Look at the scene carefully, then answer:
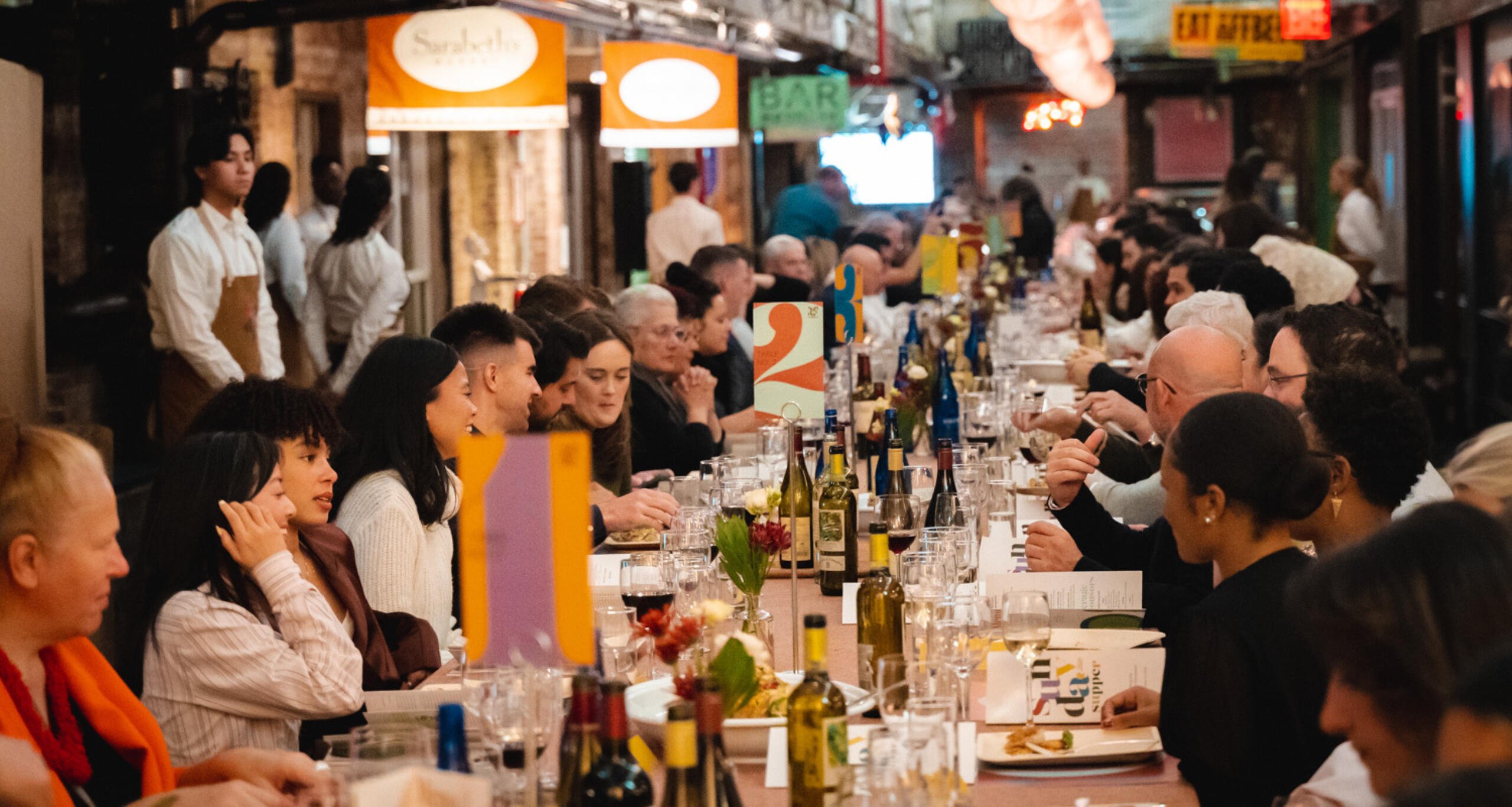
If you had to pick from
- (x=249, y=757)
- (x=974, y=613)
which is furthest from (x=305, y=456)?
(x=974, y=613)

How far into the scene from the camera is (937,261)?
7871 millimetres

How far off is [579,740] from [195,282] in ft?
14.3

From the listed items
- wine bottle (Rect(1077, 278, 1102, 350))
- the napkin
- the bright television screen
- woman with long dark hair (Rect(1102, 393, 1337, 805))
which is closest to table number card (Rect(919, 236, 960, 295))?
Answer: wine bottle (Rect(1077, 278, 1102, 350))

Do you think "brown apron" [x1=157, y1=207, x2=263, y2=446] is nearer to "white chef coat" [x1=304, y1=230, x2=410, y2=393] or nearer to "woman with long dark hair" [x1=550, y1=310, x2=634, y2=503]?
"white chef coat" [x1=304, y1=230, x2=410, y2=393]

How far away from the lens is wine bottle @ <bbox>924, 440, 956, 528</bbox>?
12.5 ft

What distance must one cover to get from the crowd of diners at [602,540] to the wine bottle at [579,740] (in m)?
0.39

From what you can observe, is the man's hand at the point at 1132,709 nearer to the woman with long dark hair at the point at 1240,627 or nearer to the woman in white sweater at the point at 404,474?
the woman with long dark hair at the point at 1240,627

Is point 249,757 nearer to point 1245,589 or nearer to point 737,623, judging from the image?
point 737,623

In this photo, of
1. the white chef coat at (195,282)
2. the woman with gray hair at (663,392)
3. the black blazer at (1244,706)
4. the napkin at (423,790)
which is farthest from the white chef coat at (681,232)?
the napkin at (423,790)

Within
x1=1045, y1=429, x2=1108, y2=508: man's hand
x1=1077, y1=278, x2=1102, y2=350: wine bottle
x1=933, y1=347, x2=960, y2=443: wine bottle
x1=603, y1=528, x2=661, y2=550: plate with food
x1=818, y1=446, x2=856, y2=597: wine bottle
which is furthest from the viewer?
x1=1077, y1=278, x2=1102, y2=350: wine bottle

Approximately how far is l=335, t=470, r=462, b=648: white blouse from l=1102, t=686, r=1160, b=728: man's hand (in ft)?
4.87

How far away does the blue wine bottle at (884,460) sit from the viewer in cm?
454

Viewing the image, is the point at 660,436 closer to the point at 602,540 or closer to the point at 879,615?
the point at 602,540

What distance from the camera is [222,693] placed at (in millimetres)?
2658
